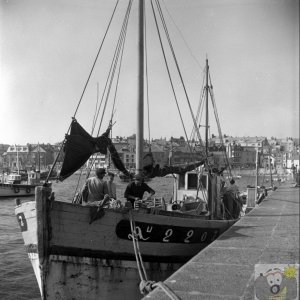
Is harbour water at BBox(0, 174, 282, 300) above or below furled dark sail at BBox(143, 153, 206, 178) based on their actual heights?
below

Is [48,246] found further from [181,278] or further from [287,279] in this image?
[287,279]

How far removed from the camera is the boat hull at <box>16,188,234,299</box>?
8484 mm

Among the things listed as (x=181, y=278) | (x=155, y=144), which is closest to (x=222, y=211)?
(x=181, y=278)

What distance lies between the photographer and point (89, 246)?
8.85 meters

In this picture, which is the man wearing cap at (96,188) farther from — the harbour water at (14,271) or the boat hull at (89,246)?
the harbour water at (14,271)

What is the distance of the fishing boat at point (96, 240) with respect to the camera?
8516 millimetres

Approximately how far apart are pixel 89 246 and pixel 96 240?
7.4 inches

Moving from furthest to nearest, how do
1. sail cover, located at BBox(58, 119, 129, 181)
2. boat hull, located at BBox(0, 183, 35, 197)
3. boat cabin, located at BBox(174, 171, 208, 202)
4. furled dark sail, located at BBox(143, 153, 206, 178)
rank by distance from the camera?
boat hull, located at BBox(0, 183, 35, 197) < boat cabin, located at BBox(174, 171, 208, 202) < furled dark sail, located at BBox(143, 153, 206, 178) < sail cover, located at BBox(58, 119, 129, 181)

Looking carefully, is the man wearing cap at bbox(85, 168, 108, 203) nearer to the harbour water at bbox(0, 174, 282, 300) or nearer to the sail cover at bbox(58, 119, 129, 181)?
the sail cover at bbox(58, 119, 129, 181)

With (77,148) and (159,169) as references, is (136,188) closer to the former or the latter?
(159,169)

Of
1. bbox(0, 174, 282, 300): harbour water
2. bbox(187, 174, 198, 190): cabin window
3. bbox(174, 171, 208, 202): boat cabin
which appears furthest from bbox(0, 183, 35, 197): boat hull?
bbox(187, 174, 198, 190): cabin window

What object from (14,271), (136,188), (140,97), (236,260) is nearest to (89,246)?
(136,188)

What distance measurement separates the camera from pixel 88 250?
29.1ft

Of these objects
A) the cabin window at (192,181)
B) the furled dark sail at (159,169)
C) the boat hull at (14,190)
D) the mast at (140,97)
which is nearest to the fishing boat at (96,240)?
the mast at (140,97)
